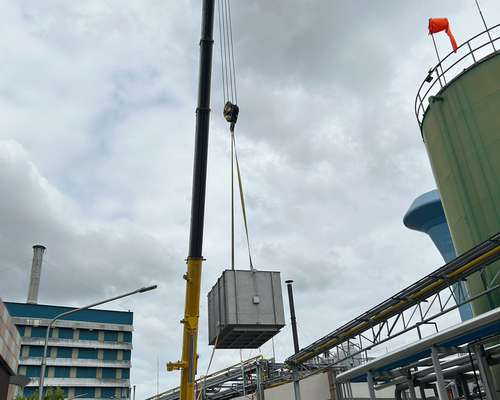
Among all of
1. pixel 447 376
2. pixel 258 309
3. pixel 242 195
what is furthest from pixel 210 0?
pixel 447 376

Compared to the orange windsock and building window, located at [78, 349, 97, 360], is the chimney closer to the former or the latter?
building window, located at [78, 349, 97, 360]

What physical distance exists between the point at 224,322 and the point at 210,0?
11.6 meters

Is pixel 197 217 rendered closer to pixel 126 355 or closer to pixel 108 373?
pixel 108 373

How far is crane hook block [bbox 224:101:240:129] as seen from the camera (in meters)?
20.1

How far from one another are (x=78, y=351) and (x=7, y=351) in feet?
211

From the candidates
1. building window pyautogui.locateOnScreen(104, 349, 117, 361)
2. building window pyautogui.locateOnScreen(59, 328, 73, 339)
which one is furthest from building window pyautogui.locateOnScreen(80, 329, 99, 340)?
building window pyautogui.locateOnScreen(104, 349, 117, 361)

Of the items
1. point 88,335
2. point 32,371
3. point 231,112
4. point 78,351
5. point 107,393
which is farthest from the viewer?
point 88,335

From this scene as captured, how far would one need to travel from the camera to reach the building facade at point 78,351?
73688 millimetres

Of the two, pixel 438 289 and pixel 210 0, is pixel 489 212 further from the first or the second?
pixel 210 0

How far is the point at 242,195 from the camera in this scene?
1870cm

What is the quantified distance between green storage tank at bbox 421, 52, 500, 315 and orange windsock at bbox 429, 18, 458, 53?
3.99 metres

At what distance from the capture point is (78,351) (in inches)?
3041

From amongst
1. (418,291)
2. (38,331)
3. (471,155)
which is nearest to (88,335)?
(38,331)

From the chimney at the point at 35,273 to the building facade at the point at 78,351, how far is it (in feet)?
7.36
